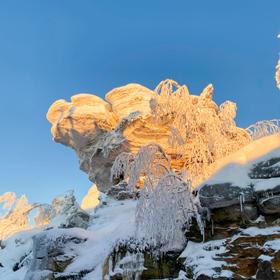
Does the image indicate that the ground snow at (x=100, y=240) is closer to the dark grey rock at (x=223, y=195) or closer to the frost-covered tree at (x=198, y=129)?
the dark grey rock at (x=223, y=195)

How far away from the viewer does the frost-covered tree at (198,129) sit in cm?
1185

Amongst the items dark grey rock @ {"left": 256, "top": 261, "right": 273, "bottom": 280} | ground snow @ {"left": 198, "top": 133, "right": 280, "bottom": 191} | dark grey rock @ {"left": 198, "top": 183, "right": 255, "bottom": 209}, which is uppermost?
ground snow @ {"left": 198, "top": 133, "right": 280, "bottom": 191}

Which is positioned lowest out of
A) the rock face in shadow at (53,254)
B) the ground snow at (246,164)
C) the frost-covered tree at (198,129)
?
the rock face in shadow at (53,254)

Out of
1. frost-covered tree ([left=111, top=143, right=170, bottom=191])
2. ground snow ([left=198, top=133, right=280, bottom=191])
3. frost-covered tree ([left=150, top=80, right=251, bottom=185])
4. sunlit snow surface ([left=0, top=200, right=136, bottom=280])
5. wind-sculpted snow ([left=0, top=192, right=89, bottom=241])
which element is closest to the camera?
ground snow ([left=198, top=133, right=280, bottom=191])

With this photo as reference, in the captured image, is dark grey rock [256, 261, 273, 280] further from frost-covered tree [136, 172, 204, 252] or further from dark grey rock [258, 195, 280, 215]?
frost-covered tree [136, 172, 204, 252]

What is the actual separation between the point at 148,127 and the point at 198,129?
925 centimetres

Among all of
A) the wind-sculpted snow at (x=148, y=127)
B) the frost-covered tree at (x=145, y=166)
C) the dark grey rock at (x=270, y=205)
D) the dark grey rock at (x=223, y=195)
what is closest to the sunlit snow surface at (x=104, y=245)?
the dark grey rock at (x=270, y=205)

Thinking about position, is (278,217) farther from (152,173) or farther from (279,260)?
(152,173)

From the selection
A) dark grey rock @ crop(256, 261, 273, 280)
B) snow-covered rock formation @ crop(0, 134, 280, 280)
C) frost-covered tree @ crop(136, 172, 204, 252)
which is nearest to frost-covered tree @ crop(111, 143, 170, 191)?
frost-covered tree @ crop(136, 172, 204, 252)

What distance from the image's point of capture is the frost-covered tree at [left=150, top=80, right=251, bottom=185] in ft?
38.9

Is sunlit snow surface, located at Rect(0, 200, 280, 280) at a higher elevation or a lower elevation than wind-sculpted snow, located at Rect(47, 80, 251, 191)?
lower

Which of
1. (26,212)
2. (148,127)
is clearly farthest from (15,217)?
(148,127)

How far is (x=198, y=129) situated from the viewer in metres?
12.6

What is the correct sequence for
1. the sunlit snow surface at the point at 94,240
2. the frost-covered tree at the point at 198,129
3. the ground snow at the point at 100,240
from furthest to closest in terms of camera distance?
the frost-covered tree at the point at 198,129
the sunlit snow surface at the point at 94,240
the ground snow at the point at 100,240
